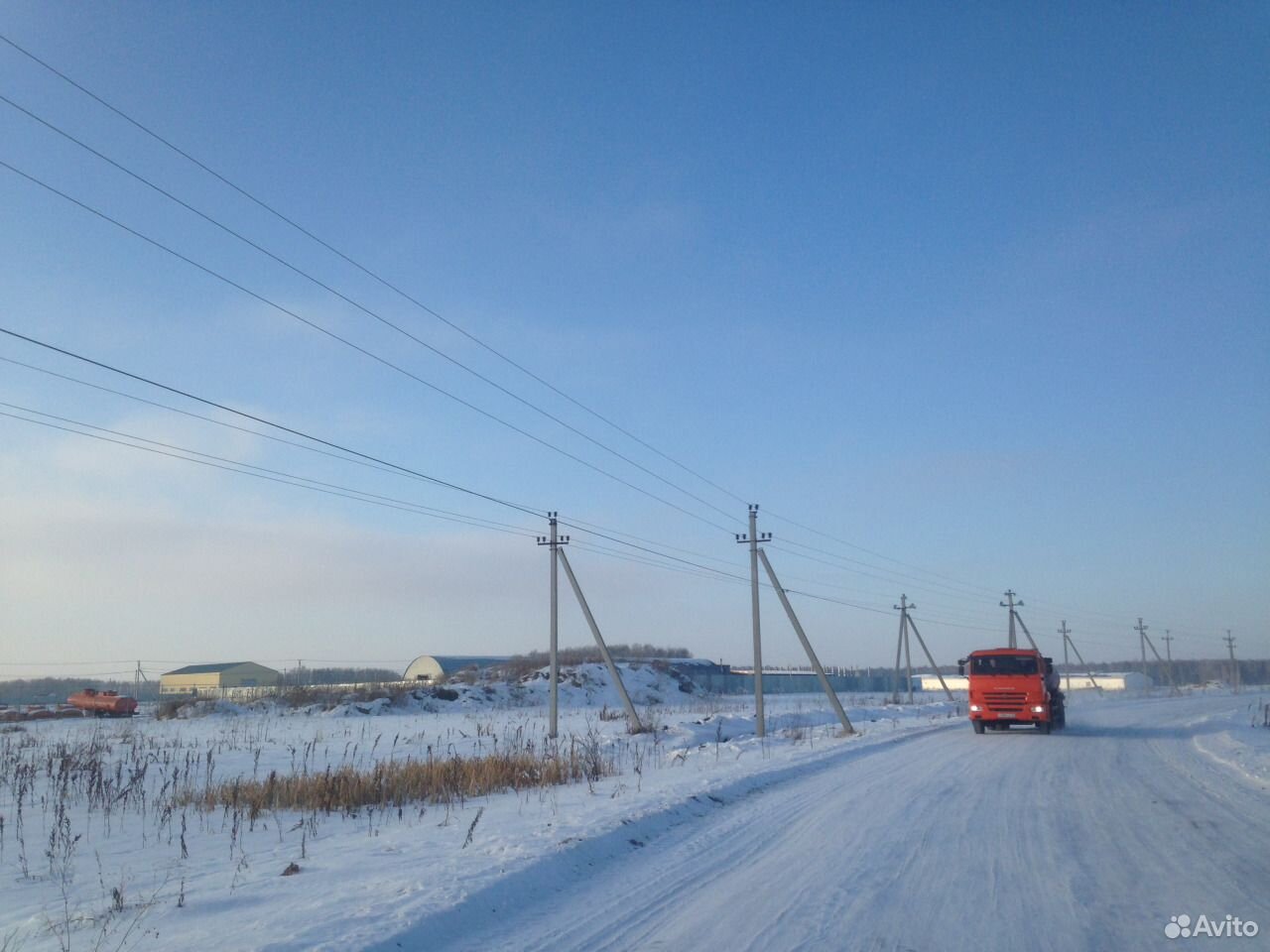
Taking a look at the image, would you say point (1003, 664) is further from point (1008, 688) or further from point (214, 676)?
point (214, 676)

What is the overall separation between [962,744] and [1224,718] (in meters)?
19.2

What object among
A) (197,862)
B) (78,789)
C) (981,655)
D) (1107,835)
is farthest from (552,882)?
(981,655)

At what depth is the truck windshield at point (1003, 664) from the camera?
1047 inches

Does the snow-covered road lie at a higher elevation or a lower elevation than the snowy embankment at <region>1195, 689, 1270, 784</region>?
higher

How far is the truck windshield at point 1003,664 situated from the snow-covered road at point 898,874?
1274 cm

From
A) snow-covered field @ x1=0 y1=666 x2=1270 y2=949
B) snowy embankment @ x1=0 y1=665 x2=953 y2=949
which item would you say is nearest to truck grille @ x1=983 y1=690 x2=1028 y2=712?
snowy embankment @ x1=0 y1=665 x2=953 y2=949

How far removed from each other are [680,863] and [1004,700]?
21.2 m

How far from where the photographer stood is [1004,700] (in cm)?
2627

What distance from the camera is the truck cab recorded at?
26.0 m

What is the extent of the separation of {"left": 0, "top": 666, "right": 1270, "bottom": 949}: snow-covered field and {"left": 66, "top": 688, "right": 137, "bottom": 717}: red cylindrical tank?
4591 centimetres

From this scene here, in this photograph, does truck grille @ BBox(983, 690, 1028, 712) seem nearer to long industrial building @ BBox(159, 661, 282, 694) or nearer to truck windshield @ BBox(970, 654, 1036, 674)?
truck windshield @ BBox(970, 654, 1036, 674)

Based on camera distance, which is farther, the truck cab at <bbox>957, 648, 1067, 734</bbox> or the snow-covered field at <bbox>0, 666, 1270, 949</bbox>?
the truck cab at <bbox>957, 648, 1067, 734</bbox>

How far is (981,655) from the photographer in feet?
88.8

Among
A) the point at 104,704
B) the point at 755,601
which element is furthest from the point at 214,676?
the point at 755,601
